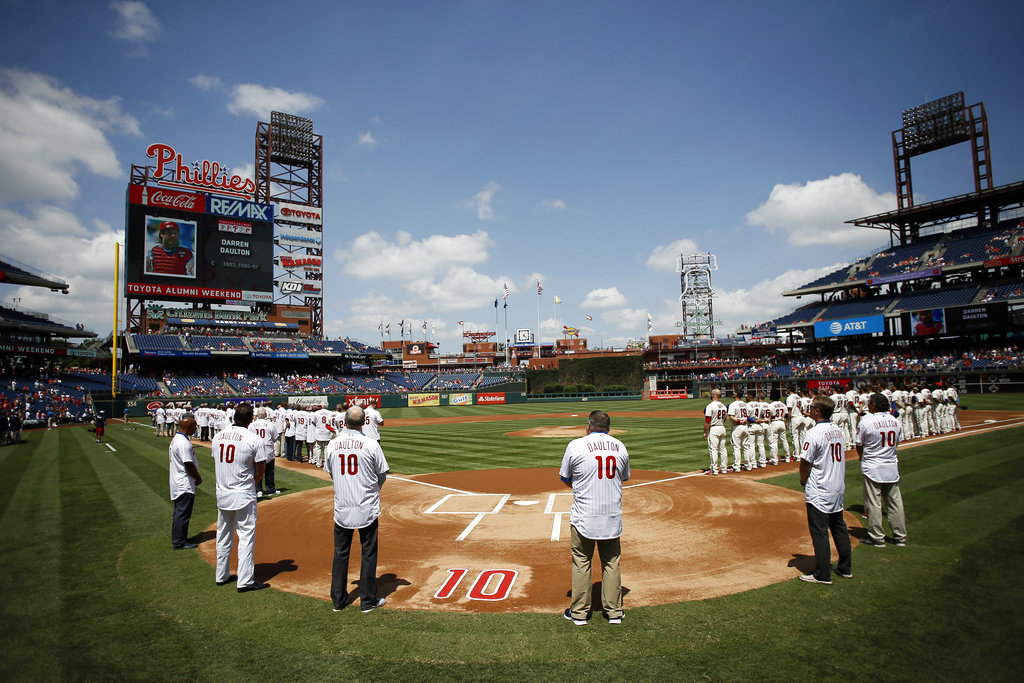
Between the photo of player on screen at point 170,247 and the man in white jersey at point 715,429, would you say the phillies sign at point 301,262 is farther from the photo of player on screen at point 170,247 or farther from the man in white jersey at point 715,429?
the man in white jersey at point 715,429

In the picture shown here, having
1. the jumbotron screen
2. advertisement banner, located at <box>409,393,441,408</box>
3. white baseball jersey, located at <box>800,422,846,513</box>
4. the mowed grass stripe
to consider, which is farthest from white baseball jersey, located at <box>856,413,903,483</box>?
the jumbotron screen

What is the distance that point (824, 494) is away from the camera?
5801 mm

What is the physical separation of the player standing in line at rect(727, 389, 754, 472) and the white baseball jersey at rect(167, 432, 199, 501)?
37.5 ft

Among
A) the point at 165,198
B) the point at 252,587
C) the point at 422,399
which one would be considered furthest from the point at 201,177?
the point at 252,587

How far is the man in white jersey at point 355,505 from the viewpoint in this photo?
527 centimetres

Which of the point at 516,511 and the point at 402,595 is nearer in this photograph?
the point at 402,595

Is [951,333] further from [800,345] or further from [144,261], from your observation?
[144,261]

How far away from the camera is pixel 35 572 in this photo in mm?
6371

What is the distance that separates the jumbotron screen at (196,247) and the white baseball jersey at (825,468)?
5302 cm

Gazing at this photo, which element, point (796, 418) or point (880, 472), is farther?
point (796, 418)

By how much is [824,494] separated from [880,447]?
71.8 inches

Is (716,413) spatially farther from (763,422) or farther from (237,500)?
(237,500)

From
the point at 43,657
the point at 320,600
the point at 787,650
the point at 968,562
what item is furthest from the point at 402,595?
the point at 968,562

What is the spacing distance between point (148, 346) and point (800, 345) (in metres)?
66.7
